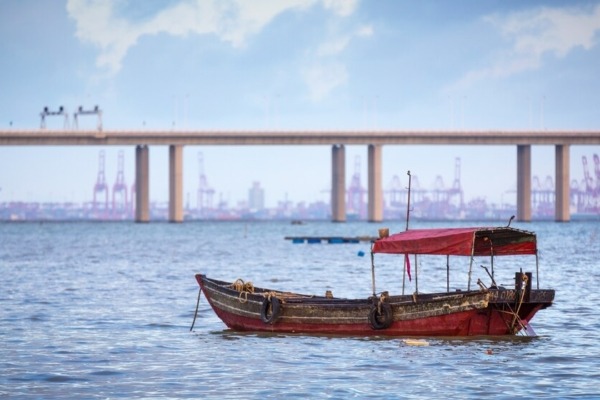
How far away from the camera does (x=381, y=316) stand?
2800cm

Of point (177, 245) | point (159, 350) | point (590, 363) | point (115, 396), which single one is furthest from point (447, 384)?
point (177, 245)

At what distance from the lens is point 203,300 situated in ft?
136

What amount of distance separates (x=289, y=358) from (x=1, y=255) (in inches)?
2377

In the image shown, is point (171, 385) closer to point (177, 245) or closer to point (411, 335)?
point (411, 335)

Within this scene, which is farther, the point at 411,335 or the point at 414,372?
the point at 411,335

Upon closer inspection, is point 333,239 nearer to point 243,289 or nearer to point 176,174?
point 176,174

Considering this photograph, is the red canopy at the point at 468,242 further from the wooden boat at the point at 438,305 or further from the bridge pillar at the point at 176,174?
the bridge pillar at the point at 176,174

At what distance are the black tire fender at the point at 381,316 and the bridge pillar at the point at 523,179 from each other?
455ft

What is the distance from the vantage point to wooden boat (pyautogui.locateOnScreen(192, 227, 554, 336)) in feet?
89.6

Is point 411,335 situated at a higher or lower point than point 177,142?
lower

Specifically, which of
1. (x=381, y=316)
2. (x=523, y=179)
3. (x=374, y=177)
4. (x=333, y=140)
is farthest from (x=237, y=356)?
(x=523, y=179)

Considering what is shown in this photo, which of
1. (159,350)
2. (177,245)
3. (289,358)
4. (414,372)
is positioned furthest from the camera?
(177,245)

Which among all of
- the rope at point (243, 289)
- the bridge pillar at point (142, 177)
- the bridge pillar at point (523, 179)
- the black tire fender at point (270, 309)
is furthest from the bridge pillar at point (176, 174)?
the black tire fender at point (270, 309)

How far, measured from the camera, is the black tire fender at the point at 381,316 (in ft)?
91.4
